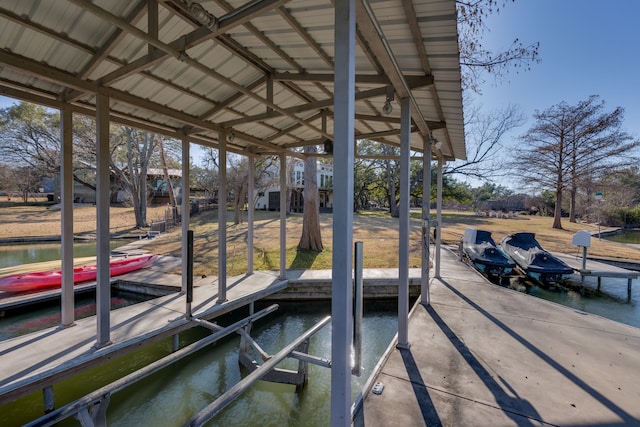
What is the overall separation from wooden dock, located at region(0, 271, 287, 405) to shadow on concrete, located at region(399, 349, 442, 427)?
281cm

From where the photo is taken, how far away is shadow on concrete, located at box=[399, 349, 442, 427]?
214 cm

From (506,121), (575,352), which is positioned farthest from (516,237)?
(506,121)

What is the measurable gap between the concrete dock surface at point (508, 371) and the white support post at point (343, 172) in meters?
0.91

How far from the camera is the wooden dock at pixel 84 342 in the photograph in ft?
9.00

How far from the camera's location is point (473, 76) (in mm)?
6992

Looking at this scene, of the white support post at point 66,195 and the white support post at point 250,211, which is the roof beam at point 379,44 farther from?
the white support post at point 250,211

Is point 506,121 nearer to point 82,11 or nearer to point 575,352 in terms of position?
point 575,352

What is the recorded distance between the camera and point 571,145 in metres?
18.1

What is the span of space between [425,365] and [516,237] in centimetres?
860

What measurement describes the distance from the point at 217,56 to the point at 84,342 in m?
3.56

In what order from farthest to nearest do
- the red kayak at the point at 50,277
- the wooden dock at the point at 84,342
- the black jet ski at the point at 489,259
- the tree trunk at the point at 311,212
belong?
the tree trunk at the point at 311,212
the black jet ski at the point at 489,259
the red kayak at the point at 50,277
the wooden dock at the point at 84,342

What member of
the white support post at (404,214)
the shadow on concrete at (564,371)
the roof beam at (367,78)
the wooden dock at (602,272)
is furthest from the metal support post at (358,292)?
the wooden dock at (602,272)

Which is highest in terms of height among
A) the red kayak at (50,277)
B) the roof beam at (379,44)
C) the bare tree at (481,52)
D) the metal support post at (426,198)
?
the bare tree at (481,52)

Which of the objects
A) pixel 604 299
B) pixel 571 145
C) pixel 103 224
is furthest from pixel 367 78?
Answer: pixel 571 145
